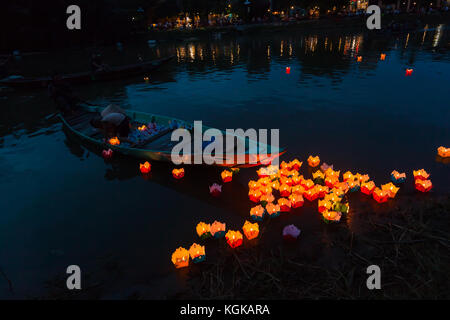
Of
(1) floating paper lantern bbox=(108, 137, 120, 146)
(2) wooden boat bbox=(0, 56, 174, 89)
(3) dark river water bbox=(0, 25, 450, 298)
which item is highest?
(2) wooden boat bbox=(0, 56, 174, 89)

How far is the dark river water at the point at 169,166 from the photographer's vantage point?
570cm

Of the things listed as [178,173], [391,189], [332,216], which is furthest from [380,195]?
[178,173]

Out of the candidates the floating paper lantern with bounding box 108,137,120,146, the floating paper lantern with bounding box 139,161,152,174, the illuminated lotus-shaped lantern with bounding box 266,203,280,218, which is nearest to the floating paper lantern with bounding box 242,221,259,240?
the illuminated lotus-shaped lantern with bounding box 266,203,280,218

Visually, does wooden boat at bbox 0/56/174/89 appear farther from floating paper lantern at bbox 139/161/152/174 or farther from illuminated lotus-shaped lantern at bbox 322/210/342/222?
illuminated lotus-shaped lantern at bbox 322/210/342/222

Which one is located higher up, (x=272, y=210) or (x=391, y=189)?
(x=391, y=189)

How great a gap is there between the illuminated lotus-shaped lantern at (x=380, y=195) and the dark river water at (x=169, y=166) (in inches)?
7.6

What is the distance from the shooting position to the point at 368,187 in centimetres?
671

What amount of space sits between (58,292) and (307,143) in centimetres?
907

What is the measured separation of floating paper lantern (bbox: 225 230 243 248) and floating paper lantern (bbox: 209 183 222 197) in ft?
6.50

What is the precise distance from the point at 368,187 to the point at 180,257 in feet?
17.0

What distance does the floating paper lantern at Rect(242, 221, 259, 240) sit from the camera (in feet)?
18.2

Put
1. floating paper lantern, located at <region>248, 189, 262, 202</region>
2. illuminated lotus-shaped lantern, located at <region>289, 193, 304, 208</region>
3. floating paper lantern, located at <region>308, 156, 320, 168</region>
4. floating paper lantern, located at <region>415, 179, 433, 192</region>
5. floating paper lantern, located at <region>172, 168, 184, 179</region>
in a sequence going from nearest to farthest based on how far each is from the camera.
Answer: illuminated lotus-shaped lantern, located at <region>289, 193, 304, 208</region> < floating paper lantern, located at <region>415, 179, 433, 192</region> < floating paper lantern, located at <region>248, 189, 262, 202</region> < floating paper lantern, located at <region>172, 168, 184, 179</region> < floating paper lantern, located at <region>308, 156, 320, 168</region>

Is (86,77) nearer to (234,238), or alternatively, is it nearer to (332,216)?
(234,238)

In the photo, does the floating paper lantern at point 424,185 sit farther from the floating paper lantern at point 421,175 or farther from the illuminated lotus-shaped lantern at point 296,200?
the illuminated lotus-shaped lantern at point 296,200
